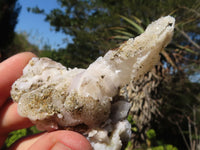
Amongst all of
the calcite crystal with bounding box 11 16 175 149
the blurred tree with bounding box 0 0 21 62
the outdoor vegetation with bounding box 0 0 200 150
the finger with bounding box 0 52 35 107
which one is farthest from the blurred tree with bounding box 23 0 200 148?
the blurred tree with bounding box 0 0 21 62

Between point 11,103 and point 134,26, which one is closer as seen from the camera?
point 11,103

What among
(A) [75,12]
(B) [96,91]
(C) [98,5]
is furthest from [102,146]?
(A) [75,12]

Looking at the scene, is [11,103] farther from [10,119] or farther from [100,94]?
[100,94]

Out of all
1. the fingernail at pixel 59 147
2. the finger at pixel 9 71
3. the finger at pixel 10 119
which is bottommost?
the fingernail at pixel 59 147

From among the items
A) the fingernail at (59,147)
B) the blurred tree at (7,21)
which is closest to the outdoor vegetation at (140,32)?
the fingernail at (59,147)

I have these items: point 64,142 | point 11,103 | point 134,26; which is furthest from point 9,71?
point 134,26

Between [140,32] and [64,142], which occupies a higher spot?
[140,32]

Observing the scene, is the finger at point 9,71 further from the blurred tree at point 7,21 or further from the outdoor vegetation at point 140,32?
the blurred tree at point 7,21
